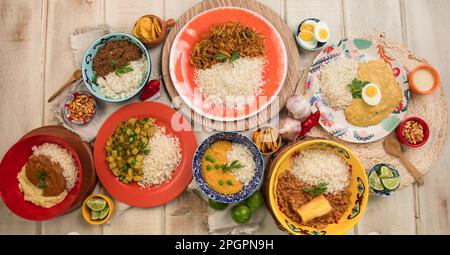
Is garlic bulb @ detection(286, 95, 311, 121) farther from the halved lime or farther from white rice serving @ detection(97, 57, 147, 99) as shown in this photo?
Result: the halved lime

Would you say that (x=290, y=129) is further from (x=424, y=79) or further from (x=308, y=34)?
(x=424, y=79)

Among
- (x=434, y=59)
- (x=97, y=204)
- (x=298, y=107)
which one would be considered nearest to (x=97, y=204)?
(x=97, y=204)

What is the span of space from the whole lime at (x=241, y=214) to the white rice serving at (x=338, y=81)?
0.78 m

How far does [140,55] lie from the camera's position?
2.06m

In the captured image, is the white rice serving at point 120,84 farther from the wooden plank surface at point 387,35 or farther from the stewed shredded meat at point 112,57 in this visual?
the wooden plank surface at point 387,35

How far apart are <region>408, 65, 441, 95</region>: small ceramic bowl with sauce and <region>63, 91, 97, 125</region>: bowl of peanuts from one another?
1862mm

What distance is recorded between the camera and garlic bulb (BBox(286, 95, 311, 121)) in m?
2.01

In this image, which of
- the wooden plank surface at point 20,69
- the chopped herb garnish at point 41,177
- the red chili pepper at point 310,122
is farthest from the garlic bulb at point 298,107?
the wooden plank surface at point 20,69

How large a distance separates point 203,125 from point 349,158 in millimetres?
820

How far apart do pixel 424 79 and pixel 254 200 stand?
4.10 ft

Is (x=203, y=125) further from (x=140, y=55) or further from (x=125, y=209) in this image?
(x=125, y=209)

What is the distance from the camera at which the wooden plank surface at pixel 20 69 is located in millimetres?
2172

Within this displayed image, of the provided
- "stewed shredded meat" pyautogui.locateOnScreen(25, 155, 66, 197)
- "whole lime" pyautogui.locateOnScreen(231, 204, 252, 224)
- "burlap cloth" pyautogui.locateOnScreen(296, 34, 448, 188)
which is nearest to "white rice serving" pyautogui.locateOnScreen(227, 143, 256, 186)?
"whole lime" pyautogui.locateOnScreen(231, 204, 252, 224)

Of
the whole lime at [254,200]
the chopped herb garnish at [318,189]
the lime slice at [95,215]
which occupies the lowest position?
the lime slice at [95,215]
